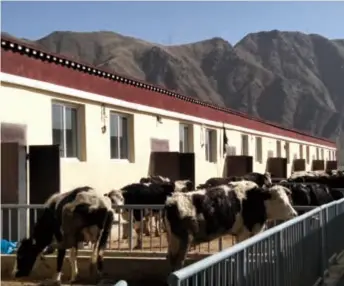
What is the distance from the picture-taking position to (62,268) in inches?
427

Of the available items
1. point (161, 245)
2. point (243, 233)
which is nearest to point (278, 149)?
point (161, 245)

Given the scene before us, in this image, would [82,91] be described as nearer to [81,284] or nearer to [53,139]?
[53,139]

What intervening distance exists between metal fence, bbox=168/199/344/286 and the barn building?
5699 millimetres

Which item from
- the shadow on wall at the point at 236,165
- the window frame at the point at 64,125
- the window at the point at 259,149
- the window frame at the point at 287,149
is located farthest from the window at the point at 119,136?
the window frame at the point at 287,149

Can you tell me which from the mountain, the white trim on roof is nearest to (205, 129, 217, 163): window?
the white trim on roof

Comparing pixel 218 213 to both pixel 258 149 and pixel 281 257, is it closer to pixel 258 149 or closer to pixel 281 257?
pixel 281 257

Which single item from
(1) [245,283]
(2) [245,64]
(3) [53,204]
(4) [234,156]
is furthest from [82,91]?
(2) [245,64]

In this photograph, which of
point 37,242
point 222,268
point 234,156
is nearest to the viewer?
point 222,268

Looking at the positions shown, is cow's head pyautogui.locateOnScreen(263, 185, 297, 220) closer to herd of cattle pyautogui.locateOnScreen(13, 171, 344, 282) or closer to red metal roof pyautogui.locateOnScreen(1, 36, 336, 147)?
herd of cattle pyautogui.locateOnScreen(13, 171, 344, 282)

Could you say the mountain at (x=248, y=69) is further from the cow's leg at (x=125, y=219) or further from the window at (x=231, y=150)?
the cow's leg at (x=125, y=219)

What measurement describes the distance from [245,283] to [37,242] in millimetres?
5558

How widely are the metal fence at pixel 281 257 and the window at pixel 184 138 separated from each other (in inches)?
480

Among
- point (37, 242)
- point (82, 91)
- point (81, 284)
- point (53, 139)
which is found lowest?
point (81, 284)

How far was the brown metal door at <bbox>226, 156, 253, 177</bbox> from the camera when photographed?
1123 inches
